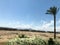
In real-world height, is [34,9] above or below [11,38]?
above

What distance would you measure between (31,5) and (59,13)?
175 cm

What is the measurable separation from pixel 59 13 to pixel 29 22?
190cm

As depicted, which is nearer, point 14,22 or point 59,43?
point 14,22

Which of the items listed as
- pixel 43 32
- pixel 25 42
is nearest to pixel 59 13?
pixel 43 32

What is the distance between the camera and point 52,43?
14844 millimetres

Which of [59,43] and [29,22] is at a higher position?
[29,22]

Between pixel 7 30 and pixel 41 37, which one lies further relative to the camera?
pixel 41 37

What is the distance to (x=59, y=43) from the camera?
595 inches

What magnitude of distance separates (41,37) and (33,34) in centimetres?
55

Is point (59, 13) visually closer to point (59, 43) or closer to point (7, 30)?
point (59, 43)

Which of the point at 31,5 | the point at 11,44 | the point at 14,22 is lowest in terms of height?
the point at 11,44

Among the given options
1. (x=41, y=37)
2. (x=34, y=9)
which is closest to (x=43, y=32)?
(x=41, y=37)

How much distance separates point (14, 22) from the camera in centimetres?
1391

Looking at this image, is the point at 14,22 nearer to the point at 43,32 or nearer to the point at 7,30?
the point at 7,30
